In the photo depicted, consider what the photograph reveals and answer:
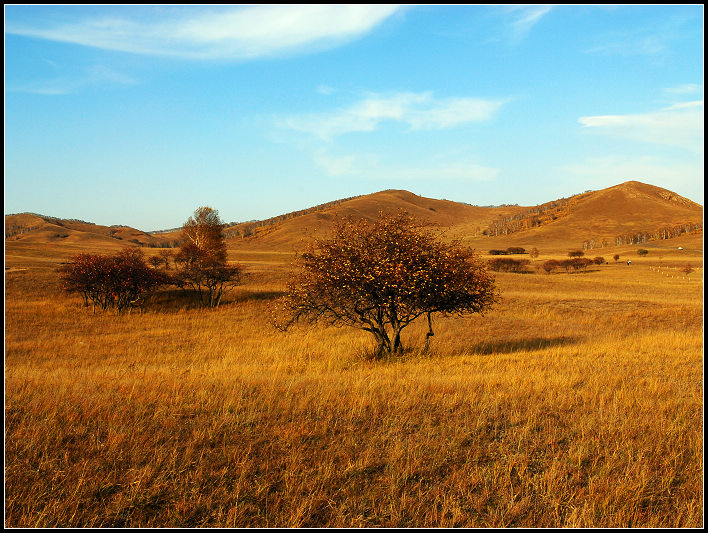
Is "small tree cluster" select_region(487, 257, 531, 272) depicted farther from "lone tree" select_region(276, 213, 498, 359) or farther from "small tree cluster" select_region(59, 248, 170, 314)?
"lone tree" select_region(276, 213, 498, 359)

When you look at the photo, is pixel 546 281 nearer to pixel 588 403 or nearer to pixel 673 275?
pixel 673 275

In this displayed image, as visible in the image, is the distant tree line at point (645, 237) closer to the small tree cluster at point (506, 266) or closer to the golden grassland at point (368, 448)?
the small tree cluster at point (506, 266)

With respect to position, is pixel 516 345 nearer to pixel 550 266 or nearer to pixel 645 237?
pixel 550 266

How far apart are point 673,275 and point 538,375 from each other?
69.0 meters

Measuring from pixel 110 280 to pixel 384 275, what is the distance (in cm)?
2550

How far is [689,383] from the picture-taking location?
10.0 metres

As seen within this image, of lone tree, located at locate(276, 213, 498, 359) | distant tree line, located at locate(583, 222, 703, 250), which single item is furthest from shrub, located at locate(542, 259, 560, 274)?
distant tree line, located at locate(583, 222, 703, 250)

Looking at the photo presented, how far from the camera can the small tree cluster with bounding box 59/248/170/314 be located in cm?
3184

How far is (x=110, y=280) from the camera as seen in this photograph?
31859 mm

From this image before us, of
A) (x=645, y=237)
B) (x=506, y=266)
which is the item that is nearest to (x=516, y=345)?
(x=506, y=266)

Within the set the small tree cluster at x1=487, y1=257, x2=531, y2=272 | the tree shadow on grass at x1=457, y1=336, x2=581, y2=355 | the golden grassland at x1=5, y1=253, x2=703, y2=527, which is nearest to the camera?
the golden grassland at x1=5, y1=253, x2=703, y2=527

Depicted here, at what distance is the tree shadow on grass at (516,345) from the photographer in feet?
57.5

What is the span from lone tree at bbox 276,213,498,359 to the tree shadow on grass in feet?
7.49

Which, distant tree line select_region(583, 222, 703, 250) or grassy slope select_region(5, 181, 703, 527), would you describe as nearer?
grassy slope select_region(5, 181, 703, 527)
